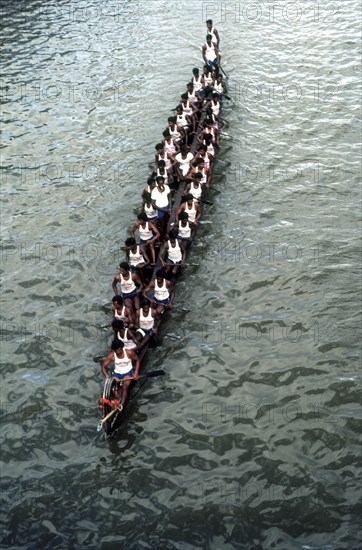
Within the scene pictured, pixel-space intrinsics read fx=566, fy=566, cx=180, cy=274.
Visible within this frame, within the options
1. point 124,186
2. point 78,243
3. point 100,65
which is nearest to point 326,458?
point 78,243

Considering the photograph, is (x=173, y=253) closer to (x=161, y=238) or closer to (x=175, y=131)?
(x=161, y=238)

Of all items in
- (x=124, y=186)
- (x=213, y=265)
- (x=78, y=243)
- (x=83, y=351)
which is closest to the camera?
(x=83, y=351)

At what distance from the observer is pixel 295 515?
1100 centimetres

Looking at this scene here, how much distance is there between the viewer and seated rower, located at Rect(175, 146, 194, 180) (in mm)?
19516

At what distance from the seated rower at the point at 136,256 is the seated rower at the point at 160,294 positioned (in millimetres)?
967

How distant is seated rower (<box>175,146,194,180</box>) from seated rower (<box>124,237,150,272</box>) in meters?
4.65

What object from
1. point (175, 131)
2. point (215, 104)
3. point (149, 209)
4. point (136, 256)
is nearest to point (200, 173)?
point (149, 209)

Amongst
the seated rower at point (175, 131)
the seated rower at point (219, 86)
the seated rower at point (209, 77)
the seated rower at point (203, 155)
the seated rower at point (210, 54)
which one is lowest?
the seated rower at point (203, 155)

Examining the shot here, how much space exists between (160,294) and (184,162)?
6568 mm

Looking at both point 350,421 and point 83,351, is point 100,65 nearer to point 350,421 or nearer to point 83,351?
point 83,351

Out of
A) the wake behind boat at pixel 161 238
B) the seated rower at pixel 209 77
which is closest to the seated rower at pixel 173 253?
the wake behind boat at pixel 161 238

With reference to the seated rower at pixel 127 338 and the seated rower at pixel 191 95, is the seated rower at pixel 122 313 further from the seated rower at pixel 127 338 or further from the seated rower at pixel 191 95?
the seated rower at pixel 191 95

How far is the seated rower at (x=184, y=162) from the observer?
64.0 ft

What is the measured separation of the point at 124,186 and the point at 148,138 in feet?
11.7
